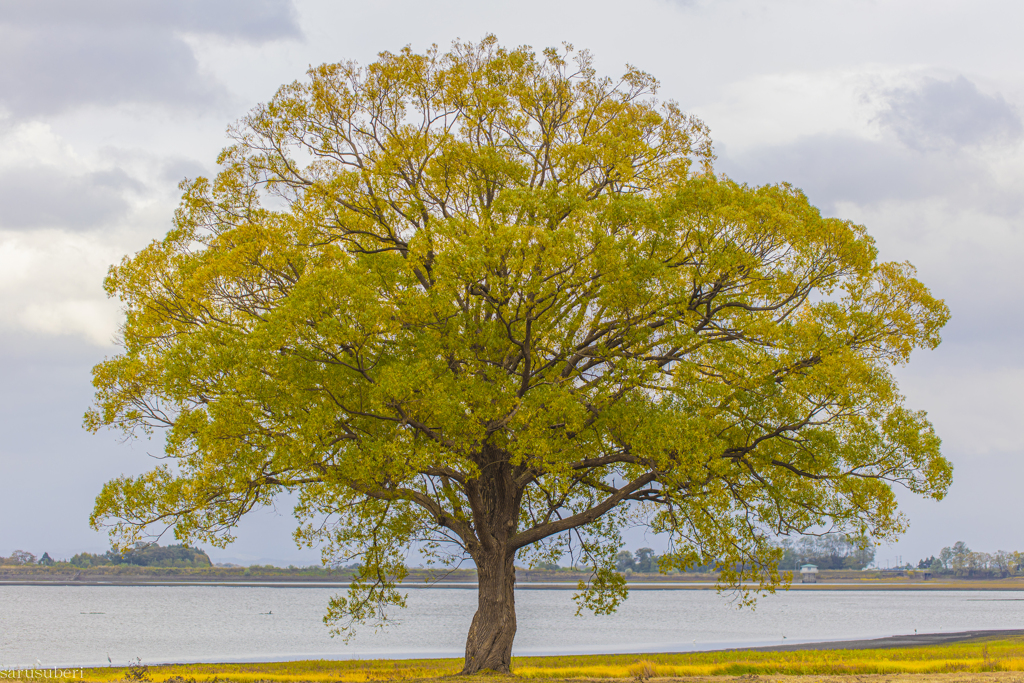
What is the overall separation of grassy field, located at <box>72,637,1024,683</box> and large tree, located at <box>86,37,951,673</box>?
229 cm

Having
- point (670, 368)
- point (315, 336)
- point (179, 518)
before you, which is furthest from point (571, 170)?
point (179, 518)

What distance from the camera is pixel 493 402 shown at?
14.9m

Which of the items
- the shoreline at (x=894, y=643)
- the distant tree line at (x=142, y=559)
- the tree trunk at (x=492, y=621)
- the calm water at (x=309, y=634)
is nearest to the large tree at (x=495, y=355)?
the tree trunk at (x=492, y=621)

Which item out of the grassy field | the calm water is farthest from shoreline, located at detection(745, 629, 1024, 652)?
the grassy field

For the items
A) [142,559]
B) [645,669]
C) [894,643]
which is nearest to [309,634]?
[894,643]

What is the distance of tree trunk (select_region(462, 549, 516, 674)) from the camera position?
1661 cm

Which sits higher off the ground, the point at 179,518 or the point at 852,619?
the point at 179,518

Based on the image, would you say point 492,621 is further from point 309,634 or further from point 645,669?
point 309,634

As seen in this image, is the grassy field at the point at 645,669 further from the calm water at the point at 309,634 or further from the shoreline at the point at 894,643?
the shoreline at the point at 894,643

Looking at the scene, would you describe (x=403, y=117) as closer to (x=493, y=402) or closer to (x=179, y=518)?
(x=493, y=402)

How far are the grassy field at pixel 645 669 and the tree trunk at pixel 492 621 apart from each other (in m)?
0.81

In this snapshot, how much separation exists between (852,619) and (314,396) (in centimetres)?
7434

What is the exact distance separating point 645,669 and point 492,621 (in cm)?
414

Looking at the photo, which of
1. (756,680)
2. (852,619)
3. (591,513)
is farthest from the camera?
(852,619)
